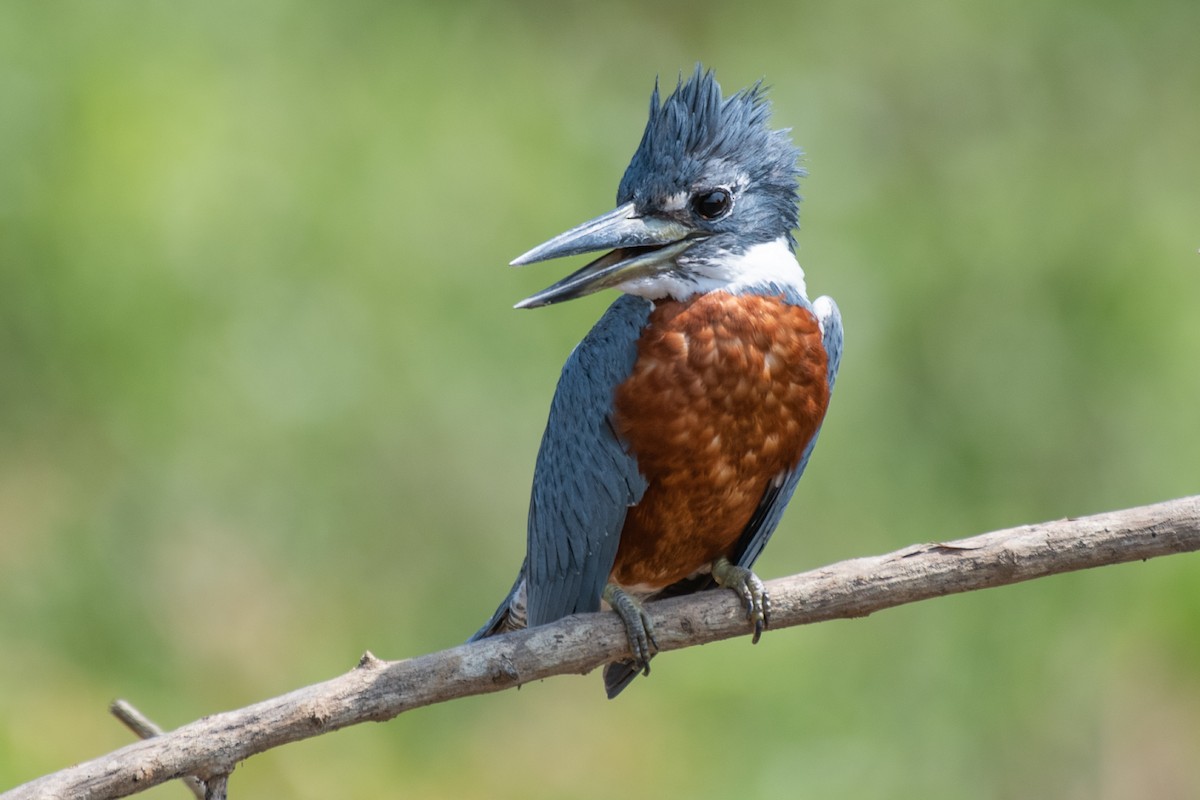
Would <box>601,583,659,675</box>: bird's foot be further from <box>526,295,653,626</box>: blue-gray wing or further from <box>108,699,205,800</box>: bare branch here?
<box>108,699,205,800</box>: bare branch

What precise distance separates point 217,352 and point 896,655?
2.93 metres

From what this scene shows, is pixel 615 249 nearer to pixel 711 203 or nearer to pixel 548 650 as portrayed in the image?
pixel 711 203

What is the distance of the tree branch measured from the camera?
249cm

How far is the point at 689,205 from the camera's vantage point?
116 inches

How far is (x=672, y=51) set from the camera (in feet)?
21.4

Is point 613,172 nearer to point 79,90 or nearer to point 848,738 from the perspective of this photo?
point 79,90

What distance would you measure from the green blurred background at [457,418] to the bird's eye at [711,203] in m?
2.34

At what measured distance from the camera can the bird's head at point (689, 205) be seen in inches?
115

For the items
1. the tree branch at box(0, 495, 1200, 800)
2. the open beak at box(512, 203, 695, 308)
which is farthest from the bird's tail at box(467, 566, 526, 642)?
the open beak at box(512, 203, 695, 308)

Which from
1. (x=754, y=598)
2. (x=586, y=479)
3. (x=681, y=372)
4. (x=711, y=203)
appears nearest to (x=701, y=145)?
(x=711, y=203)

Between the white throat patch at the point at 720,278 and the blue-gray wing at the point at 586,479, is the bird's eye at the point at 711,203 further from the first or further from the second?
the blue-gray wing at the point at 586,479

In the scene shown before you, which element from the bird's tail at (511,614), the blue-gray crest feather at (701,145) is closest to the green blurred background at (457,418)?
the bird's tail at (511,614)

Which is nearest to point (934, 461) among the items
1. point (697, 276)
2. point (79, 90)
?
point (697, 276)

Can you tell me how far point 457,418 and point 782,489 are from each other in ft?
7.90
